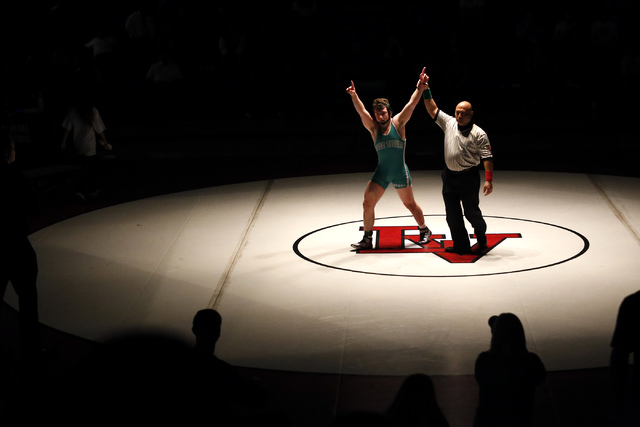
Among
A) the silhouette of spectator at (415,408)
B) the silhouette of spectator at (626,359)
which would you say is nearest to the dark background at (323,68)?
the silhouette of spectator at (626,359)

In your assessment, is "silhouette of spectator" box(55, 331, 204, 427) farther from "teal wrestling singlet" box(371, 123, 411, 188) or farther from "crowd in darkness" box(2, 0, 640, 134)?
"crowd in darkness" box(2, 0, 640, 134)

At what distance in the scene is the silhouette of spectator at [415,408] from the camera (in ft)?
9.91

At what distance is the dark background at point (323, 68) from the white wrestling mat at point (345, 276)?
6.01 meters

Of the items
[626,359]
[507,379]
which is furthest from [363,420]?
[626,359]

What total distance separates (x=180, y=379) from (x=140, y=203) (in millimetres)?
11021

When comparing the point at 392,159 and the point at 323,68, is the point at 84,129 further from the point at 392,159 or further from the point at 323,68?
the point at 323,68

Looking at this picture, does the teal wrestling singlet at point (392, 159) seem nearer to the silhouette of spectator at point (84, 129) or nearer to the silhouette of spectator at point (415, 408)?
the silhouette of spectator at point (84, 129)

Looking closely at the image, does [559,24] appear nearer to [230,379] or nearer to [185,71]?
[185,71]

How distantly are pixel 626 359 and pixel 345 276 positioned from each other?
4.63 meters

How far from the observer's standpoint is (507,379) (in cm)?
371

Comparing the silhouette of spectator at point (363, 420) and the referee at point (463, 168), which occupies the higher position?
the silhouette of spectator at point (363, 420)

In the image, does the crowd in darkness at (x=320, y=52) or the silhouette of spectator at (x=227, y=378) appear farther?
the crowd in darkness at (x=320, y=52)

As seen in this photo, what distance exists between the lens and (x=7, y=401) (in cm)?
535

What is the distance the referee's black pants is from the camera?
8586 millimetres
